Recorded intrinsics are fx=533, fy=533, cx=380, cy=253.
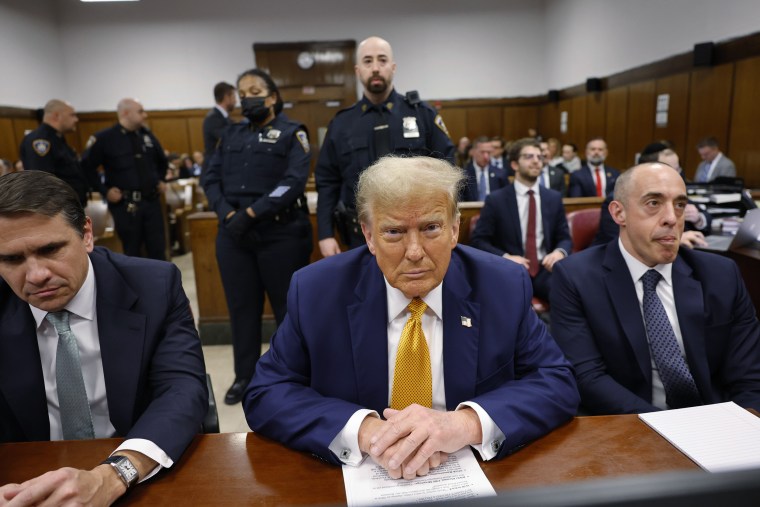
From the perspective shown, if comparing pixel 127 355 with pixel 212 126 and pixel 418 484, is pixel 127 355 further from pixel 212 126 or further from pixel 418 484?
pixel 212 126

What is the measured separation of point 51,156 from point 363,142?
3405 millimetres

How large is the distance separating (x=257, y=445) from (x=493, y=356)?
2.03 ft

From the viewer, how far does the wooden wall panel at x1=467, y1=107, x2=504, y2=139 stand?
12.4m

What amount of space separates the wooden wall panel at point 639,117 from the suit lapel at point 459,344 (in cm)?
838

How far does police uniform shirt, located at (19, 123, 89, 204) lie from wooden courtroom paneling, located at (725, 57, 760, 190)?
7.41 m

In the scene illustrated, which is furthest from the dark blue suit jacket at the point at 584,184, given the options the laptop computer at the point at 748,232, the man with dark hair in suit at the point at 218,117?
the man with dark hair in suit at the point at 218,117

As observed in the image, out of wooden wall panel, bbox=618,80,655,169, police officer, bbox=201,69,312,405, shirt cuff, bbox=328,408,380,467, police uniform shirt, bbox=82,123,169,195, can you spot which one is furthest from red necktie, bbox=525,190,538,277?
wooden wall panel, bbox=618,80,655,169

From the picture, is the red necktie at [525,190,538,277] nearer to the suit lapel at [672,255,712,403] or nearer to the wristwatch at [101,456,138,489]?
the suit lapel at [672,255,712,403]

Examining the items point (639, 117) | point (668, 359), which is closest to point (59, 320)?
point (668, 359)

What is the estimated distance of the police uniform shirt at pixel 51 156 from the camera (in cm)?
474

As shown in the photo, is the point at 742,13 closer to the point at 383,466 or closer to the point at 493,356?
the point at 493,356

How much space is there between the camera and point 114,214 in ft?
16.5

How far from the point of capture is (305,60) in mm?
11641

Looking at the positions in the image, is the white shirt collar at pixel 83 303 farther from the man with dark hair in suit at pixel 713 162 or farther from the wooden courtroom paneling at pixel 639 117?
the wooden courtroom paneling at pixel 639 117
